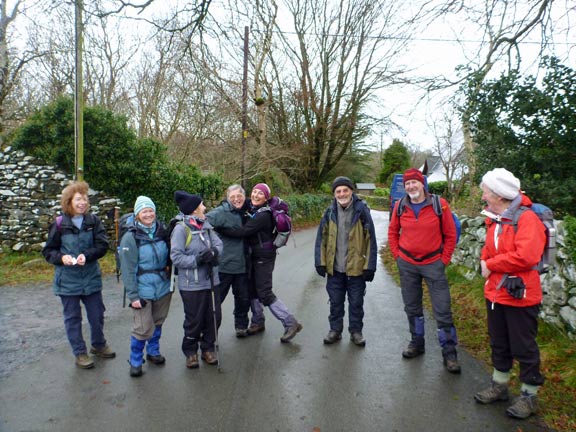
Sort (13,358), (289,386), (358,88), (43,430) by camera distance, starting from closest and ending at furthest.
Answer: (43,430)
(289,386)
(13,358)
(358,88)

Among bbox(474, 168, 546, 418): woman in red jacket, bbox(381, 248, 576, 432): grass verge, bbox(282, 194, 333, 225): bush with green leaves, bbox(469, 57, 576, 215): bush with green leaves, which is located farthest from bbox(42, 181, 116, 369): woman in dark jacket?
bbox(282, 194, 333, 225): bush with green leaves

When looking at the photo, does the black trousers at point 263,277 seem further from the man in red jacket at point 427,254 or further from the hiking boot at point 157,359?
the man in red jacket at point 427,254

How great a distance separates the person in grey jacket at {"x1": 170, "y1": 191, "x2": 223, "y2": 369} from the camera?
3928 mm

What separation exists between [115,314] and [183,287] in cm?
249

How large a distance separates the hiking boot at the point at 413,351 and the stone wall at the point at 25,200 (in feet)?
30.1

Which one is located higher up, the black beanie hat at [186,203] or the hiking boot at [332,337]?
the black beanie hat at [186,203]

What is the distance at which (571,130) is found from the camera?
566cm

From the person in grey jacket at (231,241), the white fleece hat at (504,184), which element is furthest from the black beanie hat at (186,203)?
the white fleece hat at (504,184)

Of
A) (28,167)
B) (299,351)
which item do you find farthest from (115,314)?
(28,167)

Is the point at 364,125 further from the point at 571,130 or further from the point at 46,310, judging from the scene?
the point at 46,310

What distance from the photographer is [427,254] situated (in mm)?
4055

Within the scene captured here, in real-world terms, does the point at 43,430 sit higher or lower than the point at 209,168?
lower

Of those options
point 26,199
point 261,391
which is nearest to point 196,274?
point 261,391

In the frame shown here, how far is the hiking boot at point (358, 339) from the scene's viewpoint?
4.61m
